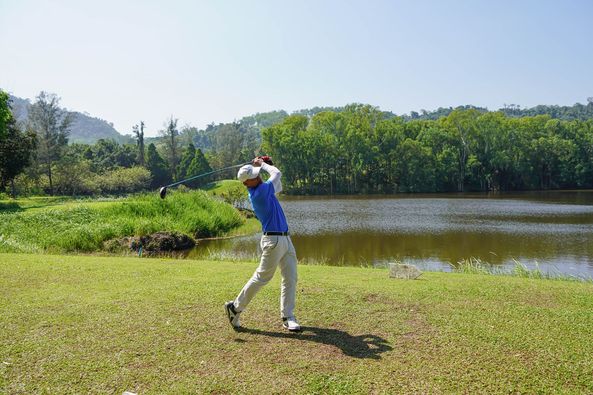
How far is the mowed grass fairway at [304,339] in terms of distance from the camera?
190 inches

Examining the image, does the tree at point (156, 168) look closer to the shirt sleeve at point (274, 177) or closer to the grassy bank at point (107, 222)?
the grassy bank at point (107, 222)

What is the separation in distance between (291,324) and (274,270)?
77 centimetres

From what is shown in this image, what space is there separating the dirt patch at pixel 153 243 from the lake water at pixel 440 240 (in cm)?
109

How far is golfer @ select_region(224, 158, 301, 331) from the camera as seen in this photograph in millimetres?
6281

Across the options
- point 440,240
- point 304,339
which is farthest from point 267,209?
point 440,240

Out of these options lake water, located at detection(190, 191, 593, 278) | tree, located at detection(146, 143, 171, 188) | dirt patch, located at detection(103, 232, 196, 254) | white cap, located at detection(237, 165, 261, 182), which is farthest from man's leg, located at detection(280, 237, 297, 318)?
tree, located at detection(146, 143, 171, 188)

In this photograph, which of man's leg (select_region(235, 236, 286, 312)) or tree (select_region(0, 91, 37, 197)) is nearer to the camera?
man's leg (select_region(235, 236, 286, 312))

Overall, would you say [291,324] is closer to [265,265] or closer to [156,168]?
[265,265]

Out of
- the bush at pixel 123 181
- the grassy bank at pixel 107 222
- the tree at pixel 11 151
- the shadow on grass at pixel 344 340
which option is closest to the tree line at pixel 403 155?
the bush at pixel 123 181

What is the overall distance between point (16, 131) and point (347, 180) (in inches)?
2148

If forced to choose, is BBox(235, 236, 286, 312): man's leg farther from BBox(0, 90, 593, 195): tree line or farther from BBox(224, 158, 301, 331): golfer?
BBox(0, 90, 593, 195): tree line

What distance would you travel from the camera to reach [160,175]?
257ft

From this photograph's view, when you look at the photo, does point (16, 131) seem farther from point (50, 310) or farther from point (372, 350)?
point (372, 350)

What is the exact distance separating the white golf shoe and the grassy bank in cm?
1353
